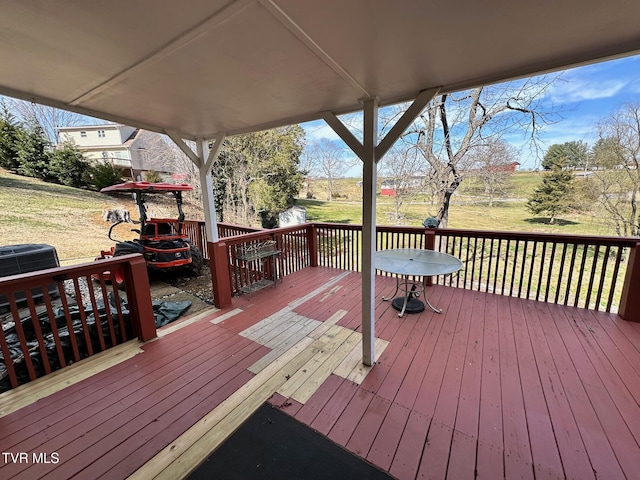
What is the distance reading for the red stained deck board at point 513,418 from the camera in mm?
1361

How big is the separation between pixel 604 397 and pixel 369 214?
2.10m

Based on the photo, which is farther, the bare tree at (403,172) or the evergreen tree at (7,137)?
the evergreen tree at (7,137)

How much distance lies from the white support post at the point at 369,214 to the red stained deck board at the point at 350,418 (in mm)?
352

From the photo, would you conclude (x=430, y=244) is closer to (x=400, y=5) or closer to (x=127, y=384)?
(x=400, y=5)

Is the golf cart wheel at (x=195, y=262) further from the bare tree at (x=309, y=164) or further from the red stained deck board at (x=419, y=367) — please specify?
the bare tree at (x=309, y=164)

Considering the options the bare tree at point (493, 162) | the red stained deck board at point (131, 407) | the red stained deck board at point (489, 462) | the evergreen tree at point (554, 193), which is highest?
the bare tree at point (493, 162)

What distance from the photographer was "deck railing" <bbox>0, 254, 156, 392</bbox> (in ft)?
6.23

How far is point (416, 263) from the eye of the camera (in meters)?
3.07

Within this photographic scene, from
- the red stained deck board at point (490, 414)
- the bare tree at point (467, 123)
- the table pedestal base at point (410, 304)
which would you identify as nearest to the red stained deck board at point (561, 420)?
the red stained deck board at point (490, 414)

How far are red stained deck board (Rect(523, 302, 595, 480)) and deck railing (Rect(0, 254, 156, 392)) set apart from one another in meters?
3.32

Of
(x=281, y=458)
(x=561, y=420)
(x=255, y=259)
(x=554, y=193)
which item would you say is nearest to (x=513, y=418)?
(x=561, y=420)

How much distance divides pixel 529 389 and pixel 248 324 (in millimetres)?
2602

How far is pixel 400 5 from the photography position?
1.08 meters

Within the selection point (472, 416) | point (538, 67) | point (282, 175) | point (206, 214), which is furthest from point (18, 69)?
point (282, 175)
